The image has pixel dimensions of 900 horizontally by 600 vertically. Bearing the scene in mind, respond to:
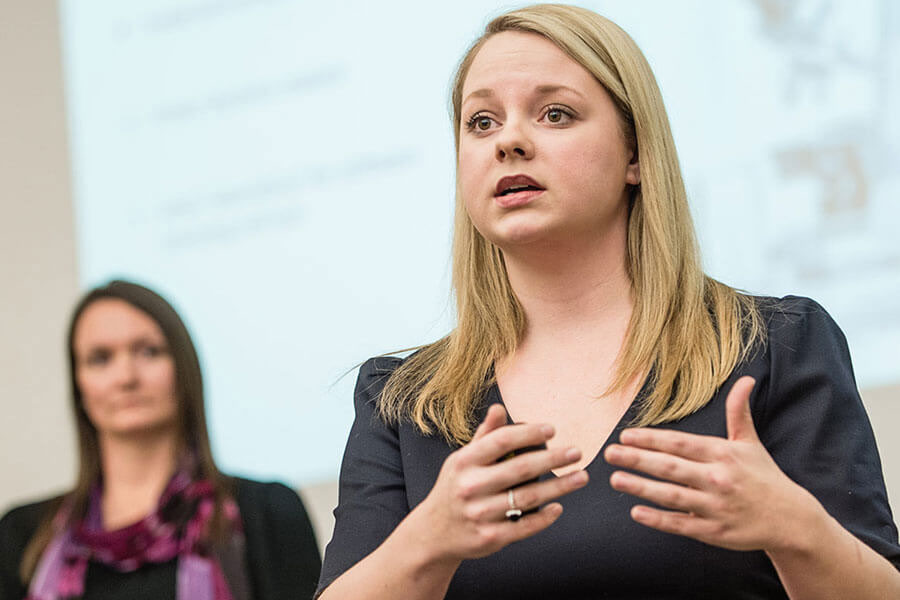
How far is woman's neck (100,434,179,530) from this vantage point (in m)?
3.00

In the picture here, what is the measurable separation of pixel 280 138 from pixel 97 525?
3.87ft

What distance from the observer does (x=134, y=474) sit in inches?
120

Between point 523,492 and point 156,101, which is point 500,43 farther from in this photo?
point 156,101

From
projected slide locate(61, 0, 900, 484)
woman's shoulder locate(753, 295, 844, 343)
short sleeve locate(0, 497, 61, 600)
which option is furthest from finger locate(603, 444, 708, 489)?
short sleeve locate(0, 497, 61, 600)

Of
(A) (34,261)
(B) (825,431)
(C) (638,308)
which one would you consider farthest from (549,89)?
(A) (34,261)

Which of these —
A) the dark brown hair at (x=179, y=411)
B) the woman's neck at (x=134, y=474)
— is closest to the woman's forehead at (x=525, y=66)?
the dark brown hair at (x=179, y=411)

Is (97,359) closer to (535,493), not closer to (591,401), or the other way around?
(591,401)

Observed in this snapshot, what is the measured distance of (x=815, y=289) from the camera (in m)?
2.57

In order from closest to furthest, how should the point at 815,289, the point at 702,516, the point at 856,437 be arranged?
1. the point at 702,516
2. the point at 856,437
3. the point at 815,289

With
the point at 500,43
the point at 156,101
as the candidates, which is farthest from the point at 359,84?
the point at 500,43

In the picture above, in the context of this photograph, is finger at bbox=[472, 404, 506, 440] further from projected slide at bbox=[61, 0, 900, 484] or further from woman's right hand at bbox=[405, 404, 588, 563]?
projected slide at bbox=[61, 0, 900, 484]

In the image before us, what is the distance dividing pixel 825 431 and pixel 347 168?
2.09 metres

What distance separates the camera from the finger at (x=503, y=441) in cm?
111

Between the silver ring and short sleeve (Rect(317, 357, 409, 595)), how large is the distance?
0.32 meters
